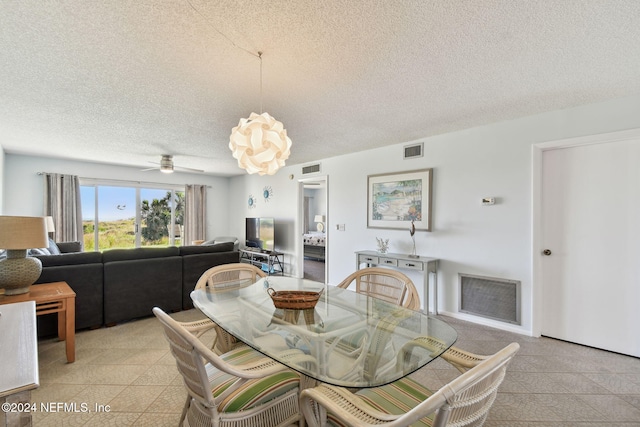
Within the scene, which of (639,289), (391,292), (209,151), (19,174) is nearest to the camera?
(391,292)

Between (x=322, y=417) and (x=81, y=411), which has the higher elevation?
(x=322, y=417)

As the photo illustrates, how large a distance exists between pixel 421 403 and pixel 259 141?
5.15 ft

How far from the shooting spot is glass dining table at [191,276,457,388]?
1.25 meters

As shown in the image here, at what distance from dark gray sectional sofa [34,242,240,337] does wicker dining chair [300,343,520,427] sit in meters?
3.11

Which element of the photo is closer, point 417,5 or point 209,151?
point 417,5

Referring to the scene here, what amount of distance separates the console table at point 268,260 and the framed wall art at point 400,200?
260cm

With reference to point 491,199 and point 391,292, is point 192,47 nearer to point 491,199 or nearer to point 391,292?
point 391,292

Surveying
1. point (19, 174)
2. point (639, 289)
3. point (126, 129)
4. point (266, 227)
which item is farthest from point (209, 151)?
point (639, 289)

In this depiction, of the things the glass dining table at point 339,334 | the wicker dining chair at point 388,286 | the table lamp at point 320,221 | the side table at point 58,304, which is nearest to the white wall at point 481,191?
the wicker dining chair at point 388,286

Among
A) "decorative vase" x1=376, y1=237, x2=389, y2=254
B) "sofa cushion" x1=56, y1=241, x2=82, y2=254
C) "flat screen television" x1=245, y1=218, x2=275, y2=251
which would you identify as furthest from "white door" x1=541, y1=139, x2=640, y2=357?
"sofa cushion" x1=56, y1=241, x2=82, y2=254

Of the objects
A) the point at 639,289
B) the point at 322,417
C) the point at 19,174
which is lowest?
the point at 322,417

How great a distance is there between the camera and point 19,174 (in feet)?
17.7

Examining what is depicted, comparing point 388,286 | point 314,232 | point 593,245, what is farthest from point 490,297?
point 314,232

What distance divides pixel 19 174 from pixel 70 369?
5.15m
